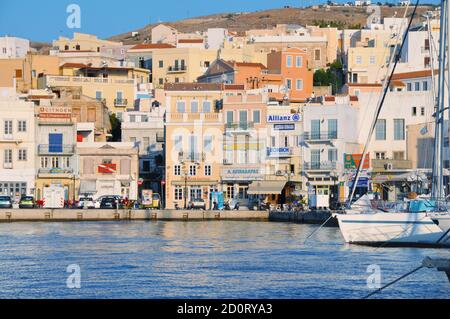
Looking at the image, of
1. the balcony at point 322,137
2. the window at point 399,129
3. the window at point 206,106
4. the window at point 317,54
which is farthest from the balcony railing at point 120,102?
the window at point 399,129

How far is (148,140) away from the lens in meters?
88.0

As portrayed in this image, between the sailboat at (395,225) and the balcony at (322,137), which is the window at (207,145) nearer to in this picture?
the balcony at (322,137)

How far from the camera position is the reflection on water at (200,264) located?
29.9m

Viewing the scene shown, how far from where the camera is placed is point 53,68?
105m

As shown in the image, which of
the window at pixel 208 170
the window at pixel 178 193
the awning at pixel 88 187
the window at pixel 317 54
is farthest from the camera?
the window at pixel 317 54

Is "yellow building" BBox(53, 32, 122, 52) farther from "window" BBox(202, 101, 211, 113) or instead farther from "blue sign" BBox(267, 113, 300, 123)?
"blue sign" BBox(267, 113, 300, 123)

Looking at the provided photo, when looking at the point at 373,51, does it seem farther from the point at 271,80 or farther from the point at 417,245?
the point at 417,245

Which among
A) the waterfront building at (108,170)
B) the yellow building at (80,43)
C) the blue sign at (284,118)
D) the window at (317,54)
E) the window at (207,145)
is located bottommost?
the waterfront building at (108,170)

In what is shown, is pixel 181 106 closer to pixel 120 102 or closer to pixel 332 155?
pixel 332 155

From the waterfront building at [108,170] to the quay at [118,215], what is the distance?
33.9ft

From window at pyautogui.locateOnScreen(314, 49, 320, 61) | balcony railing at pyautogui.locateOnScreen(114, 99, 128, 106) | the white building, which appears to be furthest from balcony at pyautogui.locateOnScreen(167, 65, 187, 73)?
window at pyautogui.locateOnScreen(314, 49, 320, 61)

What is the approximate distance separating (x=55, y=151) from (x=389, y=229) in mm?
38208
